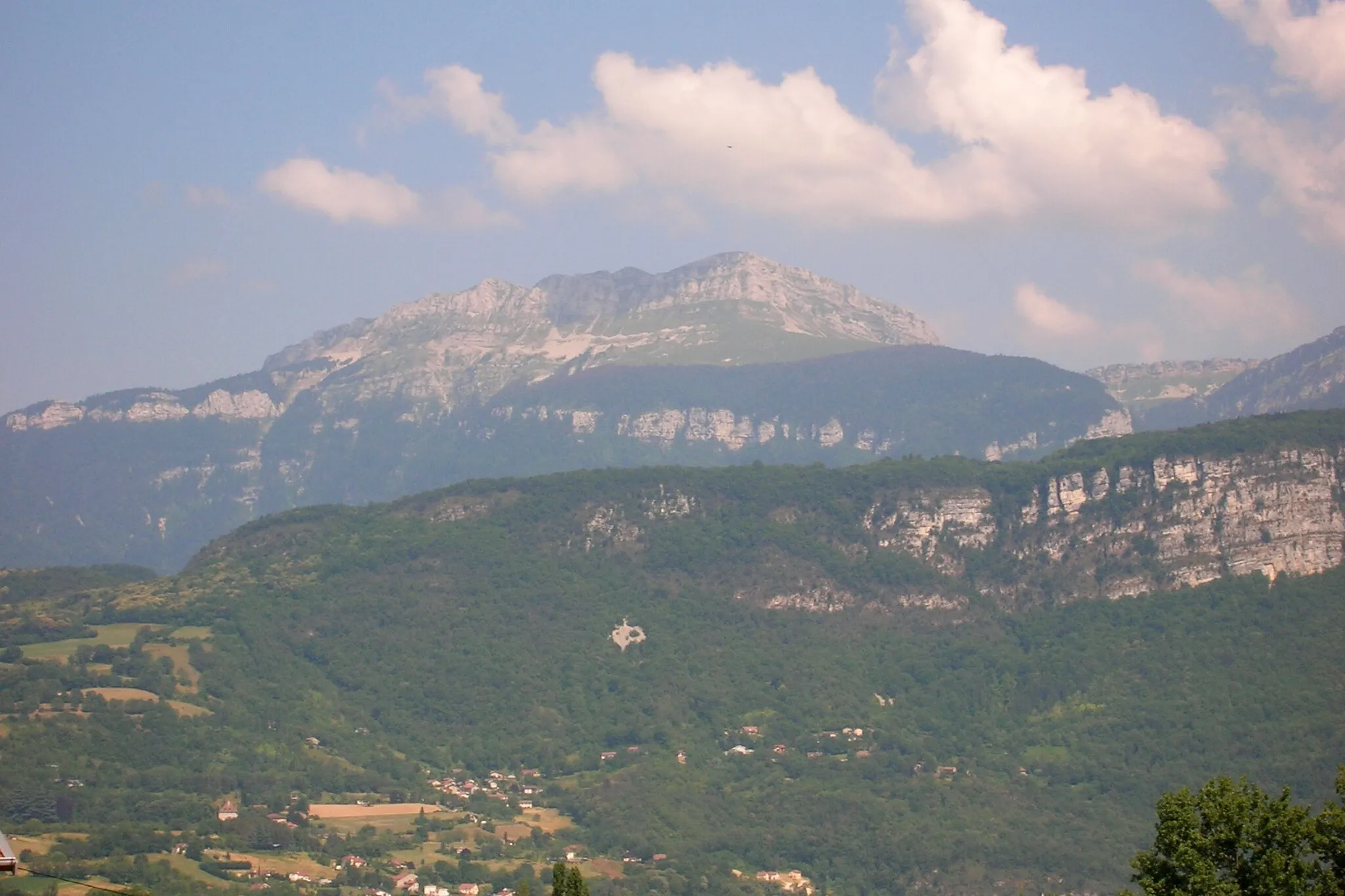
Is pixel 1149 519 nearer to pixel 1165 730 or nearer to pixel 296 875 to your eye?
pixel 1165 730

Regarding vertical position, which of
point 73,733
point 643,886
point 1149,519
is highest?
point 1149,519

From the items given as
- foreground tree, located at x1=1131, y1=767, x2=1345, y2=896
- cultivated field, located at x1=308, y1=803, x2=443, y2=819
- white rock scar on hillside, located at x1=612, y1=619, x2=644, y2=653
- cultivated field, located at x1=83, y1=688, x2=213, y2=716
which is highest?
foreground tree, located at x1=1131, y1=767, x2=1345, y2=896

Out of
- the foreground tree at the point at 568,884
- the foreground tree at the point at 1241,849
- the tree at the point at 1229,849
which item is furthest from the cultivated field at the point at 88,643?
the foreground tree at the point at 1241,849

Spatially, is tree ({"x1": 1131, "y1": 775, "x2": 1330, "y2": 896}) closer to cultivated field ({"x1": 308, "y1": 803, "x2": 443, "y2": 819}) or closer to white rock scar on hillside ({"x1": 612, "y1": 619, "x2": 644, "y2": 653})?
cultivated field ({"x1": 308, "y1": 803, "x2": 443, "y2": 819})

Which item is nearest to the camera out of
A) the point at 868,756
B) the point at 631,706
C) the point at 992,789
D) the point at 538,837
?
the point at 538,837

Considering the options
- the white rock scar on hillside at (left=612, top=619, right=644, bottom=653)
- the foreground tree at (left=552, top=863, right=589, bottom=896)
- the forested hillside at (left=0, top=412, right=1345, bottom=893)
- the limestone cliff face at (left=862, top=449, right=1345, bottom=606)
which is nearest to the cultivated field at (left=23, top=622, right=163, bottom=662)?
the forested hillside at (left=0, top=412, right=1345, bottom=893)

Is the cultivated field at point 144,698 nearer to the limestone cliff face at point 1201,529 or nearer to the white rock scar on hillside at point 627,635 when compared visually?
the white rock scar on hillside at point 627,635

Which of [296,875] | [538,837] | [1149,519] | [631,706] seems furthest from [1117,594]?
[296,875]
